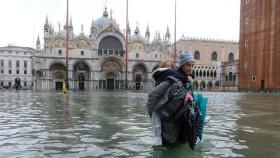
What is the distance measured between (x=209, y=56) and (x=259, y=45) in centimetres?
3142

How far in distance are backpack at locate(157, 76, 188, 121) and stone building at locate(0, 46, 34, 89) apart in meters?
91.9

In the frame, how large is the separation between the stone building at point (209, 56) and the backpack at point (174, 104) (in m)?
69.8

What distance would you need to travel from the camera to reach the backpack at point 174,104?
4582mm

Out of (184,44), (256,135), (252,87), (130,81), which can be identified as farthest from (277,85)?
(256,135)

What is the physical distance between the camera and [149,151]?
494cm

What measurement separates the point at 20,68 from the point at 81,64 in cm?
3840

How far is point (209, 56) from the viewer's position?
7894 centimetres

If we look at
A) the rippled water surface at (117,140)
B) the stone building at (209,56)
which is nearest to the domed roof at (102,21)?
the stone building at (209,56)

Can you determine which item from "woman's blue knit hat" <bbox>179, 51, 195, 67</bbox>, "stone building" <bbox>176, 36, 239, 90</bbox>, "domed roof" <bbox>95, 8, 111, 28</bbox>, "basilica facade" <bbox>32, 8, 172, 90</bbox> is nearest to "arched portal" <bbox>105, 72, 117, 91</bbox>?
"basilica facade" <bbox>32, 8, 172, 90</bbox>

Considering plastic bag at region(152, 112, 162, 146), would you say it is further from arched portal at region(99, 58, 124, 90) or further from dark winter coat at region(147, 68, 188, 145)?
arched portal at region(99, 58, 124, 90)

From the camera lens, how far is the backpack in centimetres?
458

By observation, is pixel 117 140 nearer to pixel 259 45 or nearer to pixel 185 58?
pixel 185 58

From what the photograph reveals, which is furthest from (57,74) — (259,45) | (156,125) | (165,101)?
(165,101)

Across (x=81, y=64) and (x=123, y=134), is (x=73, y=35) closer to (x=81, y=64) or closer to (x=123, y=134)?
(x=81, y=64)
